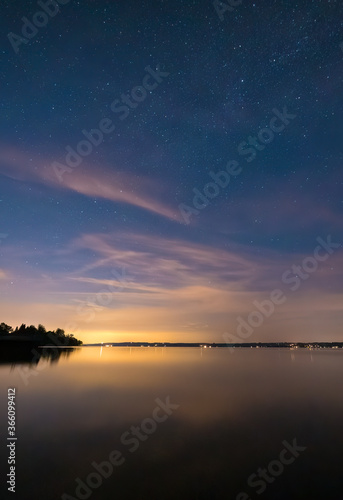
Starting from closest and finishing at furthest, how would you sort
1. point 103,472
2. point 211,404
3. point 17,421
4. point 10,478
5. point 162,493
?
1. point 162,493
2. point 10,478
3. point 103,472
4. point 17,421
5. point 211,404

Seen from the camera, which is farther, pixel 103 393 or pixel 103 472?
pixel 103 393

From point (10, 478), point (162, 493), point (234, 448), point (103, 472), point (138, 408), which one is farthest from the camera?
point (138, 408)

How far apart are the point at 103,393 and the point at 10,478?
69.8 ft

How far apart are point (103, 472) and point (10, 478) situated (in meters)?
3.50

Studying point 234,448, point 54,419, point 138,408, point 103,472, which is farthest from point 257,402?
point 103,472

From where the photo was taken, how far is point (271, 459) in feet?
46.6

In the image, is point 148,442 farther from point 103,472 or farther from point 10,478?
point 10,478
